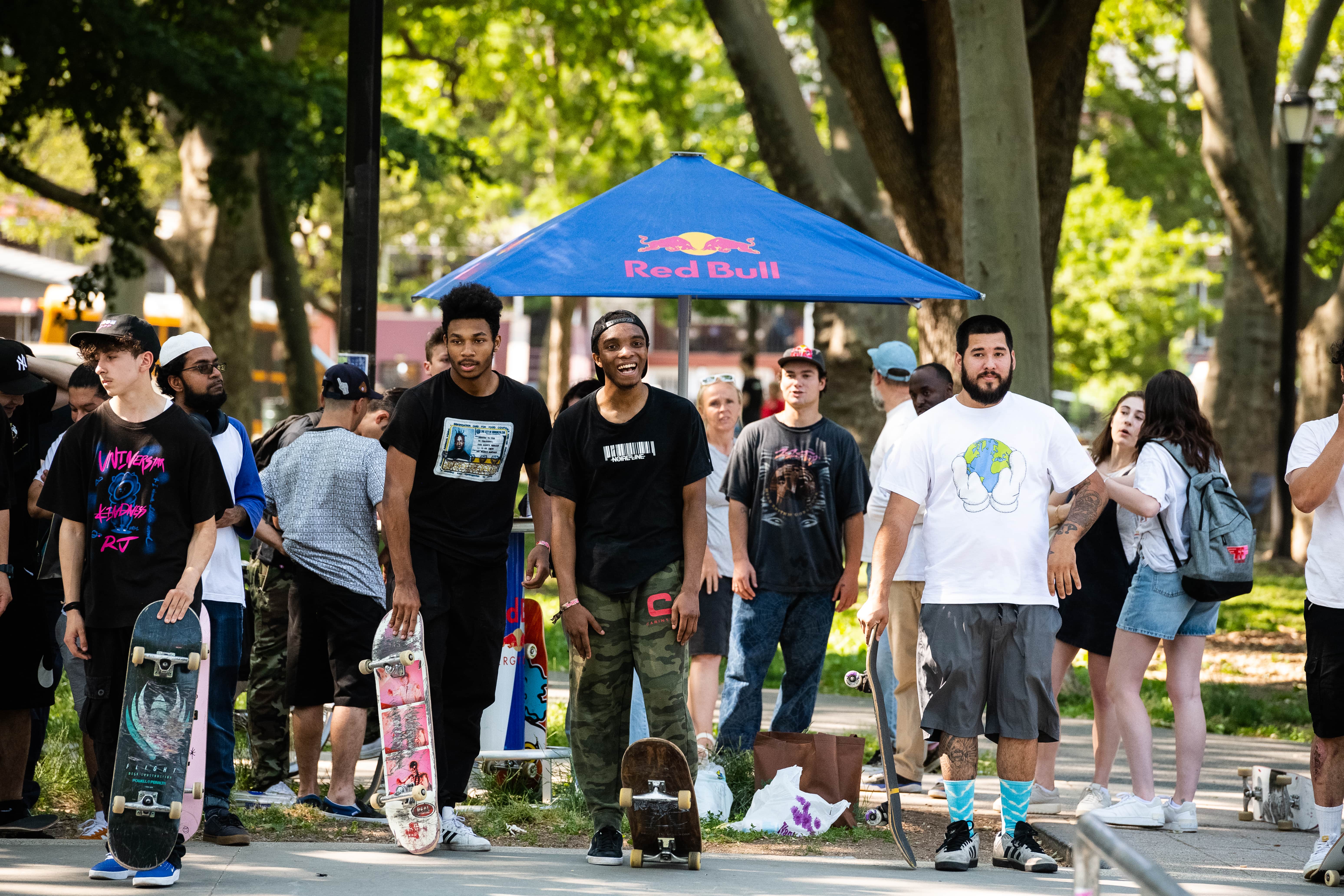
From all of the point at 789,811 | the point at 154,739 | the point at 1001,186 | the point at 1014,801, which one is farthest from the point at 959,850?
the point at 1001,186

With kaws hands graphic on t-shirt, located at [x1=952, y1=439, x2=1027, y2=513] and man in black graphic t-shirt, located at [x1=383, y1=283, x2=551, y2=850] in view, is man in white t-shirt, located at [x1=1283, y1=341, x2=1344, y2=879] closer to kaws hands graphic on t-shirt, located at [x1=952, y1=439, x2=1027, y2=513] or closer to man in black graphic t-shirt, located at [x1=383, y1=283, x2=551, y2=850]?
kaws hands graphic on t-shirt, located at [x1=952, y1=439, x2=1027, y2=513]

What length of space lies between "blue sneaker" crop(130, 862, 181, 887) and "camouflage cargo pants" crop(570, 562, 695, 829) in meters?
1.56

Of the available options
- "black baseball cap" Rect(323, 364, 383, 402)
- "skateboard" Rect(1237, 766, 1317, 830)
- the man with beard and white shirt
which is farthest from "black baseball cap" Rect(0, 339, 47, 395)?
"skateboard" Rect(1237, 766, 1317, 830)

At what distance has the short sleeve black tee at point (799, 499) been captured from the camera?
270 inches

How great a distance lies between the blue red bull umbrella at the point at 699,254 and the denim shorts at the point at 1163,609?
1571mm

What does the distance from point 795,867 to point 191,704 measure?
2.38 m

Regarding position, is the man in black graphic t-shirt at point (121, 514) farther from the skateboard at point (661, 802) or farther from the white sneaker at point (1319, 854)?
the white sneaker at point (1319, 854)

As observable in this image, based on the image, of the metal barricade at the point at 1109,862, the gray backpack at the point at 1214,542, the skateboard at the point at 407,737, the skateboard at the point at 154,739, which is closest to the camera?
the metal barricade at the point at 1109,862

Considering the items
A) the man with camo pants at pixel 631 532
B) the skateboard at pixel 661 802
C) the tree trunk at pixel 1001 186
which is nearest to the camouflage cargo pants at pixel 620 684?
the man with camo pants at pixel 631 532

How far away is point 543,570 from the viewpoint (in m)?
6.17

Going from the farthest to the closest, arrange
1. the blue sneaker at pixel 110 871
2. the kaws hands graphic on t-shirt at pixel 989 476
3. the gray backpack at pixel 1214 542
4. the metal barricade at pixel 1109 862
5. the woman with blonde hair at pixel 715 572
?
the woman with blonde hair at pixel 715 572 → the gray backpack at pixel 1214 542 → the kaws hands graphic on t-shirt at pixel 989 476 → the blue sneaker at pixel 110 871 → the metal barricade at pixel 1109 862

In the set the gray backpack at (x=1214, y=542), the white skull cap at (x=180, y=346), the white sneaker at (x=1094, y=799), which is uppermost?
the white skull cap at (x=180, y=346)

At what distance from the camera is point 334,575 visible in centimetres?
622

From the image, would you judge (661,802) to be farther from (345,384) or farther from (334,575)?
(345,384)
